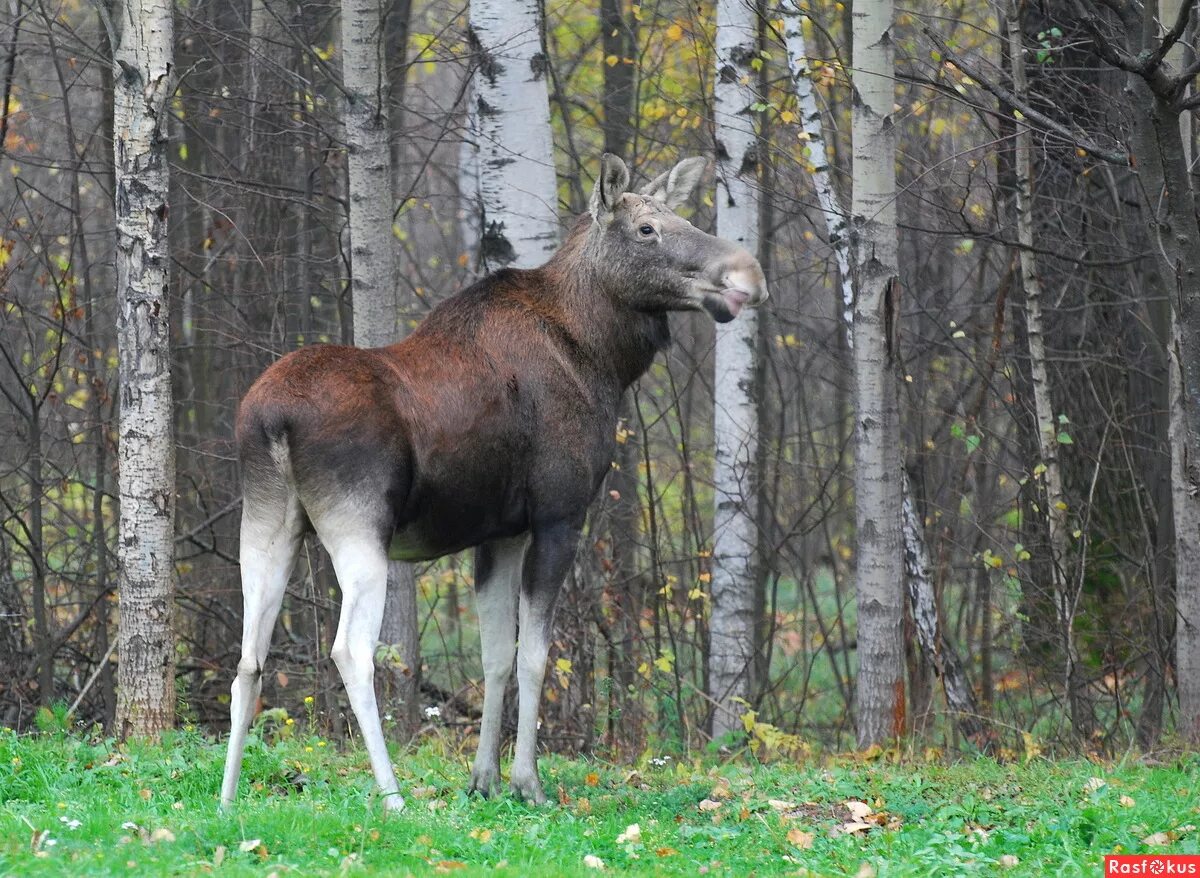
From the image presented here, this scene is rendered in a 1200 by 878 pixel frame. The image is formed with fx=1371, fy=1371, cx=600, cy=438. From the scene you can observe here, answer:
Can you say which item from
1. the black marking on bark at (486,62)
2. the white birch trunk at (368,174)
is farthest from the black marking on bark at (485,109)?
the white birch trunk at (368,174)

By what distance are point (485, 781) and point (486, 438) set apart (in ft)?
5.70

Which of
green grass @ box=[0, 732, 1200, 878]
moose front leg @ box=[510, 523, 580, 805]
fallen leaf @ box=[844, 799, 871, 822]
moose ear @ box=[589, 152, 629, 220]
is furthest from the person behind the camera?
moose ear @ box=[589, 152, 629, 220]

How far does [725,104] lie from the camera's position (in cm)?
1080

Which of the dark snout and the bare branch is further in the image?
the bare branch

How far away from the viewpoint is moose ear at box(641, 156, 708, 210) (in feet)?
23.2

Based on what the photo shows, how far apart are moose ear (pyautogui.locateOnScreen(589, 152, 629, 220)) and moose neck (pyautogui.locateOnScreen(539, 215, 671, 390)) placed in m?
0.22

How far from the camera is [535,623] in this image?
6516 mm

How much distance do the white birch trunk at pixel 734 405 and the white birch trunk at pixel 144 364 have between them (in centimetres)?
442

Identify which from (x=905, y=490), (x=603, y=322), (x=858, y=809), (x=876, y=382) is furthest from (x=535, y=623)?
(x=905, y=490)

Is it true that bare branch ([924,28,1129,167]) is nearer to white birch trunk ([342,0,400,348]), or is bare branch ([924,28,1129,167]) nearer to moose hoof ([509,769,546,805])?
white birch trunk ([342,0,400,348])

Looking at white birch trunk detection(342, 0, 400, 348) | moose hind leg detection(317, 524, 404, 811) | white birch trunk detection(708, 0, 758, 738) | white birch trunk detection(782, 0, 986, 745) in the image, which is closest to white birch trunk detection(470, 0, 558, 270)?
white birch trunk detection(342, 0, 400, 348)

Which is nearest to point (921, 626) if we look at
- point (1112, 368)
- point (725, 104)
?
point (1112, 368)

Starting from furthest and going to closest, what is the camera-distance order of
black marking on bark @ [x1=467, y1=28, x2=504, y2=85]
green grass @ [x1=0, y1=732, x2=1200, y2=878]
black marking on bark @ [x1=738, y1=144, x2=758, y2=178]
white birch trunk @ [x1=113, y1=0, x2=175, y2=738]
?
1. black marking on bark @ [x1=738, y1=144, x2=758, y2=178]
2. black marking on bark @ [x1=467, y1=28, x2=504, y2=85]
3. white birch trunk @ [x1=113, y1=0, x2=175, y2=738]
4. green grass @ [x1=0, y1=732, x2=1200, y2=878]

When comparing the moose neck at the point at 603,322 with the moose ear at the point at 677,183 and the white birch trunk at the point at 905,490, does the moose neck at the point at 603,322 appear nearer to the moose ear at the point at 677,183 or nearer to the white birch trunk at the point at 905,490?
the moose ear at the point at 677,183
